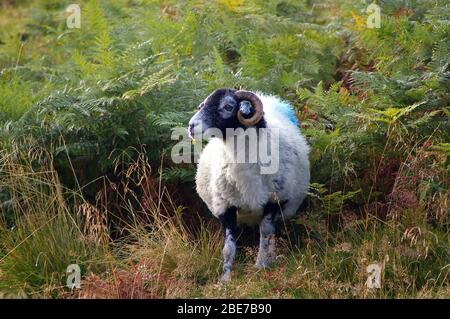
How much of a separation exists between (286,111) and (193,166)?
120 centimetres

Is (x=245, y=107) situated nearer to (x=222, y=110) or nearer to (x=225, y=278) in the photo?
(x=222, y=110)

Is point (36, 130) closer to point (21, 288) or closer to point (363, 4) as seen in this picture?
point (21, 288)

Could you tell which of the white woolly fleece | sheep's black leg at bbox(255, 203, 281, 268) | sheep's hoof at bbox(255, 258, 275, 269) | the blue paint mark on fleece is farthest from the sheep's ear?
sheep's hoof at bbox(255, 258, 275, 269)

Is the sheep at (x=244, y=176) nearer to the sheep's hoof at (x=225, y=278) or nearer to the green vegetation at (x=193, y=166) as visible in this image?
the sheep's hoof at (x=225, y=278)

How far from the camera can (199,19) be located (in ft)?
36.5

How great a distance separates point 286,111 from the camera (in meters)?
8.61

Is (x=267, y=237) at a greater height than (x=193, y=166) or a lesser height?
lesser

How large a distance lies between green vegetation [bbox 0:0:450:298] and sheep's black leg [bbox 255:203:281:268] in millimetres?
134

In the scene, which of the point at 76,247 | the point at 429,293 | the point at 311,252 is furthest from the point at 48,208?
the point at 429,293

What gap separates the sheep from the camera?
24.3ft

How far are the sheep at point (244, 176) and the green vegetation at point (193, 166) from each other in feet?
0.82

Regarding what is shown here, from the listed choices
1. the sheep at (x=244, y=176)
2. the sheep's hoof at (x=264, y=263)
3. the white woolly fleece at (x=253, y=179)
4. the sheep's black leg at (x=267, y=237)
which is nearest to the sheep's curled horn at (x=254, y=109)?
the sheep at (x=244, y=176)

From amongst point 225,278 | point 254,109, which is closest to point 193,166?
point 254,109
